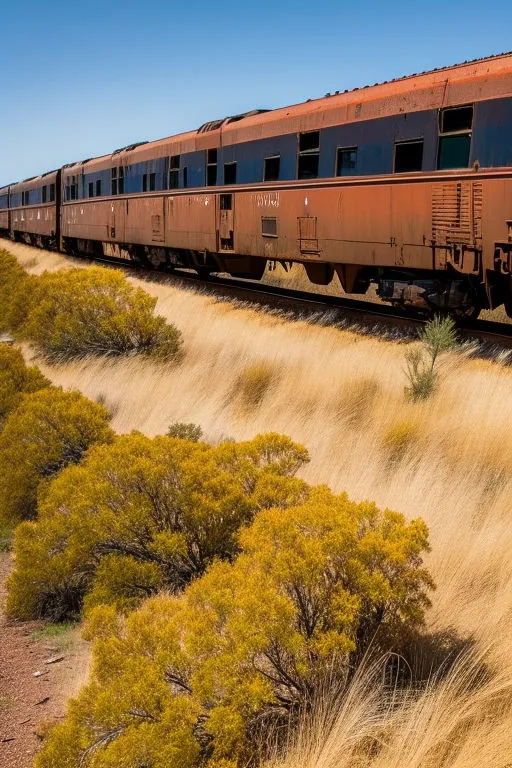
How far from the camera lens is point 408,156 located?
11391 millimetres

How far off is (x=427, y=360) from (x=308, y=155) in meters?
5.43

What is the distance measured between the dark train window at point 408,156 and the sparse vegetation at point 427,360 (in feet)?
7.37

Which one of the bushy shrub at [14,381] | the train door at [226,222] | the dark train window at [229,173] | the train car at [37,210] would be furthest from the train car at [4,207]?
the bushy shrub at [14,381]

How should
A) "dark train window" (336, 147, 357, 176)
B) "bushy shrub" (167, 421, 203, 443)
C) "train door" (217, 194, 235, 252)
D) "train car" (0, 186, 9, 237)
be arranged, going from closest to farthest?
1. "bushy shrub" (167, 421, 203, 443)
2. "dark train window" (336, 147, 357, 176)
3. "train door" (217, 194, 235, 252)
4. "train car" (0, 186, 9, 237)

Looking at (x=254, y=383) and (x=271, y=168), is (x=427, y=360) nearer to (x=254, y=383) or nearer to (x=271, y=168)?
(x=254, y=383)

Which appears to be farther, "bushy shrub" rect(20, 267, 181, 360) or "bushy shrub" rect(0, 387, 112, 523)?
"bushy shrub" rect(20, 267, 181, 360)

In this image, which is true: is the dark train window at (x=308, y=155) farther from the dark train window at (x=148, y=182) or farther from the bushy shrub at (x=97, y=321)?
the dark train window at (x=148, y=182)

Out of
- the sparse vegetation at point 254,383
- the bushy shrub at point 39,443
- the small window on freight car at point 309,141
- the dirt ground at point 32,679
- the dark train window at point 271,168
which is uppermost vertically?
the small window on freight car at point 309,141

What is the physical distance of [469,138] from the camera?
10305mm

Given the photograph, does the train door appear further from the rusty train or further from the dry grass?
the dry grass

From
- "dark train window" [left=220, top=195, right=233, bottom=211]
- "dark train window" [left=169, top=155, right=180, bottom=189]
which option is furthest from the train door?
"dark train window" [left=169, top=155, right=180, bottom=189]

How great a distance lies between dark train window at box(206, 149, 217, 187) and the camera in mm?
17672

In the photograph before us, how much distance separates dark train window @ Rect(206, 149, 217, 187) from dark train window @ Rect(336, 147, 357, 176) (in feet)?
16.7

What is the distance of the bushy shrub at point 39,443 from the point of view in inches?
338
